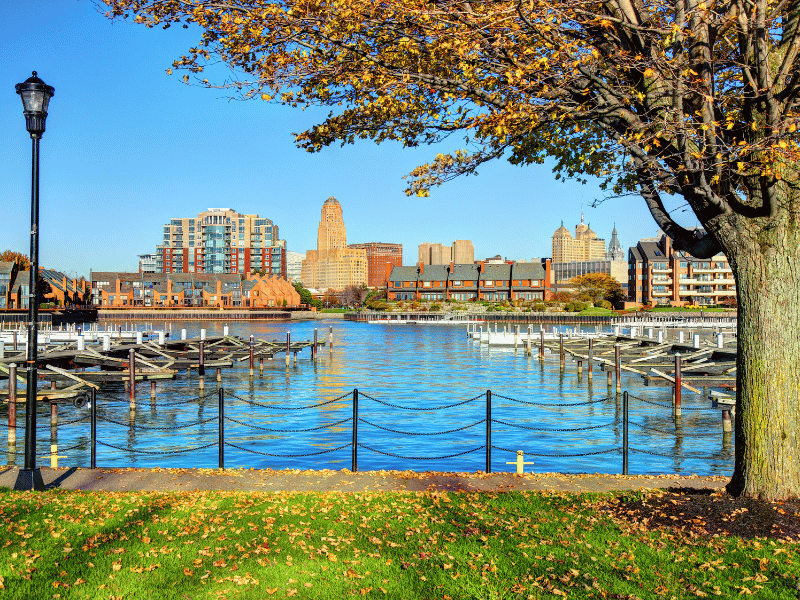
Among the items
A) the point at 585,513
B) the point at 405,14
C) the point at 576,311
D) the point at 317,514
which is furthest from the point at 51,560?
the point at 576,311

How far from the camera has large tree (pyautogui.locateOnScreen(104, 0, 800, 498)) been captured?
29.2 feet

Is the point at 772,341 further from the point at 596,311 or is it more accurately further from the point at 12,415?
the point at 596,311

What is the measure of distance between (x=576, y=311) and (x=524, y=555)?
139607 millimetres

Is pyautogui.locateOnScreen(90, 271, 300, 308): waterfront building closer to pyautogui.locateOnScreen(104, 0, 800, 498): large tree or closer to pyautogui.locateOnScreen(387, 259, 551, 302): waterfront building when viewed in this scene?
pyautogui.locateOnScreen(387, 259, 551, 302): waterfront building

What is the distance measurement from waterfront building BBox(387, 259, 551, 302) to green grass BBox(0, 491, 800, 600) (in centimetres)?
14831

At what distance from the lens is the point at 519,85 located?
31.0ft

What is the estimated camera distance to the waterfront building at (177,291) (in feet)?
547

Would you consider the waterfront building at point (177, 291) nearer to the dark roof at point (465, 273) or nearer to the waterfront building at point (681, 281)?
the dark roof at point (465, 273)

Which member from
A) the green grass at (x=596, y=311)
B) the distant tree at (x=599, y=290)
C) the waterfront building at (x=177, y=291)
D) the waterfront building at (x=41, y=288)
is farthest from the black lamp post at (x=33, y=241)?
the waterfront building at (x=177, y=291)

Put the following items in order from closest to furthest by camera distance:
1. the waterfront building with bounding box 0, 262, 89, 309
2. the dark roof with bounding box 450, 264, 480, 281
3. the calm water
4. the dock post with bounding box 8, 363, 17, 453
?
the calm water < the dock post with bounding box 8, 363, 17, 453 < the waterfront building with bounding box 0, 262, 89, 309 < the dark roof with bounding box 450, 264, 480, 281

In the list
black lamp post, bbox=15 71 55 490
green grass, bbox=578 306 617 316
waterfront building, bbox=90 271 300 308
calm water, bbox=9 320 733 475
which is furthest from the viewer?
waterfront building, bbox=90 271 300 308

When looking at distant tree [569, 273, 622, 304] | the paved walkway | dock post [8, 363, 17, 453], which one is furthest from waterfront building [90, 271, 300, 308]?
the paved walkway

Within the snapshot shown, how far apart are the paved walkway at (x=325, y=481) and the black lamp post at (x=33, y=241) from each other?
51 cm

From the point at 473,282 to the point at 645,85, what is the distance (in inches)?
6007
